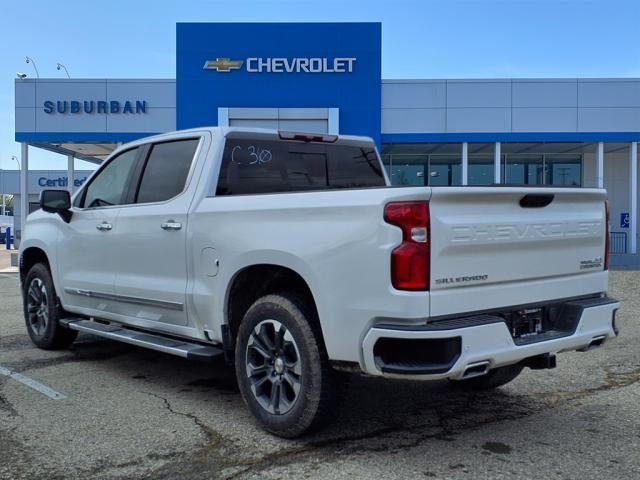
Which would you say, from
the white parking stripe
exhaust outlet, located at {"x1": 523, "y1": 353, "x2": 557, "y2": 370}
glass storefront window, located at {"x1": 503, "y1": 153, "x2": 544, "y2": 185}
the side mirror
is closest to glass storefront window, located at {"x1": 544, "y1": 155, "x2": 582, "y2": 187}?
glass storefront window, located at {"x1": 503, "y1": 153, "x2": 544, "y2": 185}

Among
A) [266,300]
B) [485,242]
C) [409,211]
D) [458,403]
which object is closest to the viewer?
Result: [409,211]

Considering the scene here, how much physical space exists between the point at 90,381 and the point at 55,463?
1.85m

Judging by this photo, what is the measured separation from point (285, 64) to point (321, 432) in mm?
17687

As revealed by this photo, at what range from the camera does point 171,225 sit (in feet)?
15.0

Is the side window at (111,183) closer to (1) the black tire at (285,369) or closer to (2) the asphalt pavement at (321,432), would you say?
(2) the asphalt pavement at (321,432)

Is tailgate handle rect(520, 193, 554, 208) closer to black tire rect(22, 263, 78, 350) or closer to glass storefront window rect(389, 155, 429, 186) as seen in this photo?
black tire rect(22, 263, 78, 350)

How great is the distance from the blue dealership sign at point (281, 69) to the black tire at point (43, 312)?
564 inches

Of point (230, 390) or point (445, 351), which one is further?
point (230, 390)

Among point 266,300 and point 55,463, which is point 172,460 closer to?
point 55,463

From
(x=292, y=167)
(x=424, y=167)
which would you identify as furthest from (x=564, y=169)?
(x=292, y=167)

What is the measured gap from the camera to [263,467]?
3471 mm

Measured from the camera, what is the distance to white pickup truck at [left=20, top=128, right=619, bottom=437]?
3248 mm

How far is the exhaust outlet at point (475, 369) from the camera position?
3270 millimetres

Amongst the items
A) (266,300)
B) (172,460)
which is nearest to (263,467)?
(172,460)
